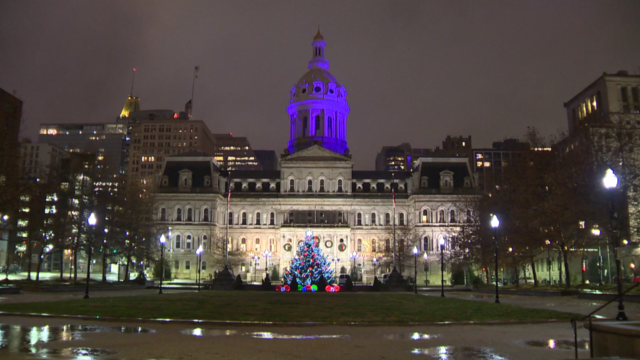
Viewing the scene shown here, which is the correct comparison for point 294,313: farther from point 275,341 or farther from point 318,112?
point 318,112

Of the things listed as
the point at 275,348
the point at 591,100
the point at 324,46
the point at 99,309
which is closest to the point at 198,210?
the point at 324,46

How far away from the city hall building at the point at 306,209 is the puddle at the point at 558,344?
3059 inches

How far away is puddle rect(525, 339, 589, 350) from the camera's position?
15.9 m

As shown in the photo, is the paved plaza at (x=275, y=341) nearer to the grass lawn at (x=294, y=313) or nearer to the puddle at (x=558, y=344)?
the puddle at (x=558, y=344)

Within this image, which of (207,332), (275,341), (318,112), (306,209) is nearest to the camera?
(275,341)

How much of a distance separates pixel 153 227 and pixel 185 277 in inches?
628

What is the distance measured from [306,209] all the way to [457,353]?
8821 centimetres

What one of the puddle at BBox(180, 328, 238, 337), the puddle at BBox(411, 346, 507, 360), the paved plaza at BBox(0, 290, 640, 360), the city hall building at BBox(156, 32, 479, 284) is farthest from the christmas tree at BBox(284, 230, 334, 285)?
the city hall building at BBox(156, 32, 479, 284)

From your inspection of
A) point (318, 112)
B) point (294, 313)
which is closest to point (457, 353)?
point (294, 313)

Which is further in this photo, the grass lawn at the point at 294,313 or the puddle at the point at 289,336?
the grass lawn at the point at 294,313

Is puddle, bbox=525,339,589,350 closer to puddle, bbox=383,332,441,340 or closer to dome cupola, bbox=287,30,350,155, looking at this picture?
puddle, bbox=383,332,441,340

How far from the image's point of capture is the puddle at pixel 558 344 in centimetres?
1591

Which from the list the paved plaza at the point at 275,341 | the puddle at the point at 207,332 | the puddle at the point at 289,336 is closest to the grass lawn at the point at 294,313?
the paved plaza at the point at 275,341

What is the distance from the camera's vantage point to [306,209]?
103062mm
